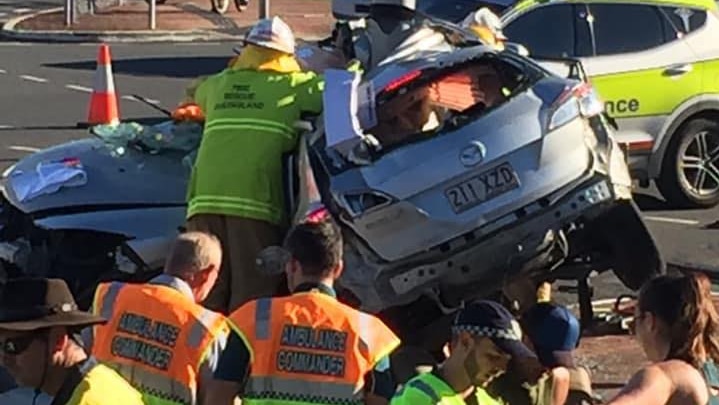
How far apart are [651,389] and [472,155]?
132 inches

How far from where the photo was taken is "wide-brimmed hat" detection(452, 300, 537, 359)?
556 centimetres

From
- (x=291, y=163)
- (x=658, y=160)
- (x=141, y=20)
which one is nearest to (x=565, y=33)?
(x=658, y=160)

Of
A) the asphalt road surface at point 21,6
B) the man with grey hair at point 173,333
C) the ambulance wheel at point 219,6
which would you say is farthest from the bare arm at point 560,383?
the ambulance wheel at point 219,6

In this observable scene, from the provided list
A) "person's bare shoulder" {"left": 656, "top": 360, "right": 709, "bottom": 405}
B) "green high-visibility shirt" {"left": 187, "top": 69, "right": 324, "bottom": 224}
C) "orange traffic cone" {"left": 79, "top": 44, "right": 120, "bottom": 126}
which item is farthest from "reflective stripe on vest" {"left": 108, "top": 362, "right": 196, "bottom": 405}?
"orange traffic cone" {"left": 79, "top": 44, "right": 120, "bottom": 126}

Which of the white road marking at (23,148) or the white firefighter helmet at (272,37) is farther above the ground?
the white firefighter helmet at (272,37)

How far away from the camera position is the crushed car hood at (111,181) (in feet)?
33.7

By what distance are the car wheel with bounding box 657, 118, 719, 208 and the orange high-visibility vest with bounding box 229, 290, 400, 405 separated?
892 cm

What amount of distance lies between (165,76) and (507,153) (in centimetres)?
1578

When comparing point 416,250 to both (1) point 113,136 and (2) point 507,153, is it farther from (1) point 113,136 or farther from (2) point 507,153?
(1) point 113,136

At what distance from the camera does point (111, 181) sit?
34.1 ft

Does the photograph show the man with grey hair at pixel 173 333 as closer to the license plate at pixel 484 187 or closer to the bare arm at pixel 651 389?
the bare arm at pixel 651 389

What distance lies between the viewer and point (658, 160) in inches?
586

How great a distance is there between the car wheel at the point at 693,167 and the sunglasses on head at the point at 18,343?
33.7ft

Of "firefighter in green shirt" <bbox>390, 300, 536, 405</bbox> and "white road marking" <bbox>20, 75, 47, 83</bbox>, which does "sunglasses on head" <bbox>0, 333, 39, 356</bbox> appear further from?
"white road marking" <bbox>20, 75, 47, 83</bbox>
